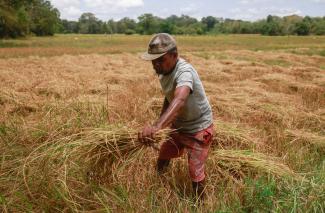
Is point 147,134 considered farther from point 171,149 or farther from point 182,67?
point 171,149

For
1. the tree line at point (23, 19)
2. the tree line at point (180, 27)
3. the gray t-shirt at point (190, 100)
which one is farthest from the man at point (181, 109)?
the tree line at point (180, 27)

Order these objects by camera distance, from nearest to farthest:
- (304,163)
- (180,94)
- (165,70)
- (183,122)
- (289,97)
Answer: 1. (180,94)
2. (165,70)
3. (183,122)
4. (304,163)
5. (289,97)

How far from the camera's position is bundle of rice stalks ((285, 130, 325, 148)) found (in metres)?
4.34

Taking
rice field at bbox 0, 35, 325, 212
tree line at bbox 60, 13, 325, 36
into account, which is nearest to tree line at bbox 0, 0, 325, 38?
tree line at bbox 60, 13, 325, 36

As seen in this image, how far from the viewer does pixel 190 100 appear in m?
2.83

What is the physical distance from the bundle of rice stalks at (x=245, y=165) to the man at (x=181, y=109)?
18.1 inches

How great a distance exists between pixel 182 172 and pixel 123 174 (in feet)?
2.08

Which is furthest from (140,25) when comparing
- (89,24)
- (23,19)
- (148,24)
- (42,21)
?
(23,19)

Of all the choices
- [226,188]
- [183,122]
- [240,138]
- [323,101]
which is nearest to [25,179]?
[183,122]

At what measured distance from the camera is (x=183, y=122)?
9.60 ft

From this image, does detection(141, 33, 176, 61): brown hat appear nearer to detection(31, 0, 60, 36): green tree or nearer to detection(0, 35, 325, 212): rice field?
detection(0, 35, 325, 212): rice field

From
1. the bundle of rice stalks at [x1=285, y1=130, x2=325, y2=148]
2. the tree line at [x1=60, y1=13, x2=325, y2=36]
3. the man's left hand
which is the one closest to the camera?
the man's left hand

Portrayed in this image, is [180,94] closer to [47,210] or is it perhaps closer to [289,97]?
[47,210]

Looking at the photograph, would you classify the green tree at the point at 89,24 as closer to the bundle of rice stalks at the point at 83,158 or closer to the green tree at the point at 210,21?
the green tree at the point at 210,21
